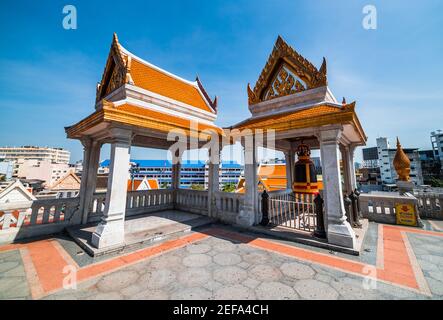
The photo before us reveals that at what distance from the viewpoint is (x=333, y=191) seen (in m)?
4.89

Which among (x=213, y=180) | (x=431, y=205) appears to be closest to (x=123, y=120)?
(x=213, y=180)

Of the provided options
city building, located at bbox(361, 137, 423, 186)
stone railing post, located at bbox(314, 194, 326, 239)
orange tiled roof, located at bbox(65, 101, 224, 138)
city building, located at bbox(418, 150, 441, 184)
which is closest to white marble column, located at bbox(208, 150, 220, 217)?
orange tiled roof, located at bbox(65, 101, 224, 138)

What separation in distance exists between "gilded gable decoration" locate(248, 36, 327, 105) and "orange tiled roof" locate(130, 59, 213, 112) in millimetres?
3260

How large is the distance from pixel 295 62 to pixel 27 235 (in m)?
10.5

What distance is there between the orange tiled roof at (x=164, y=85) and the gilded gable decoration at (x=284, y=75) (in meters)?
3.26

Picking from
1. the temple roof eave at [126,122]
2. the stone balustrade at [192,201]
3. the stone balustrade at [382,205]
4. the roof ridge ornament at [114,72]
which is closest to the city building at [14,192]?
the temple roof eave at [126,122]

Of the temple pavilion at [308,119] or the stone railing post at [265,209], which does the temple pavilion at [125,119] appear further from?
the stone railing post at [265,209]

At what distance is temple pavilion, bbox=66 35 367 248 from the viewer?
4820 mm

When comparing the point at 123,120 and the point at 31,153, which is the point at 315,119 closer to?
the point at 123,120

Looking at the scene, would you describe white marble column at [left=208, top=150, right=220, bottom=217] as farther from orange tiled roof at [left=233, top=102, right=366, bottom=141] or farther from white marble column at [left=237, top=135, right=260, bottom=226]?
orange tiled roof at [left=233, top=102, right=366, bottom=141]

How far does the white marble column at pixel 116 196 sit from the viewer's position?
15.3 ft

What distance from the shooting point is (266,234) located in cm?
587
